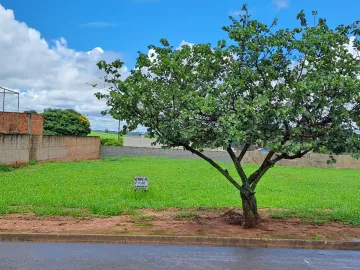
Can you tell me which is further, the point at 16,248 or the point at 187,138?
the point at 187,138

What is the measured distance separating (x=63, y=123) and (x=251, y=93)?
36284mm

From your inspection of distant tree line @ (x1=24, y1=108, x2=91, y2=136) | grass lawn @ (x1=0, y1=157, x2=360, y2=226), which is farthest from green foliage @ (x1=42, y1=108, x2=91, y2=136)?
grass lawn @ (x1=0, y1=157, x2=360, y2=226)

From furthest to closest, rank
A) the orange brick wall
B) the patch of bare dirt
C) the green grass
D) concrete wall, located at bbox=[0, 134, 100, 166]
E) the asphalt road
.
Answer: the orange brick wall, concrete wall, located at bbox=[0, 134, 100, 166], the green grass, the patch of bare dirt, the asphalt road


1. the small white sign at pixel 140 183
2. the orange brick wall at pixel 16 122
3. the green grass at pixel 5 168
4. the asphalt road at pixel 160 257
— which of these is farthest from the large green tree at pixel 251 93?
the orange brick wall at pixel 16 122

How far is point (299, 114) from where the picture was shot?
808cm

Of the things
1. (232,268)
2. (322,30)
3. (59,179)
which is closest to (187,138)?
(232,268)

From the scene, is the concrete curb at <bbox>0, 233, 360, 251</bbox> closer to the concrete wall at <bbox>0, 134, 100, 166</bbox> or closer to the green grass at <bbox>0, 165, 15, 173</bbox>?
the green grass at <bbox>0, 165, 15, 173</bbox>

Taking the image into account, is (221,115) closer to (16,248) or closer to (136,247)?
(136,247)

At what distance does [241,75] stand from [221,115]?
3.13 ft

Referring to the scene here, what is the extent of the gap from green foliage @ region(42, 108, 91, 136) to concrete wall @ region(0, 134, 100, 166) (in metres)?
6.63

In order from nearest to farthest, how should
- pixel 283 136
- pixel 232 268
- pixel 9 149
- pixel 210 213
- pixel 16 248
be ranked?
pixel 232 268
pixel 16 248
pixel 283 136
pixel 210 213
pixel 9 149

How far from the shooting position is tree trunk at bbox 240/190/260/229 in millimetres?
8914

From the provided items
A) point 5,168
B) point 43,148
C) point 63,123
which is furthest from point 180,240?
point 63,123

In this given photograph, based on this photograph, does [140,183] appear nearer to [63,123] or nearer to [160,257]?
[160,257]
